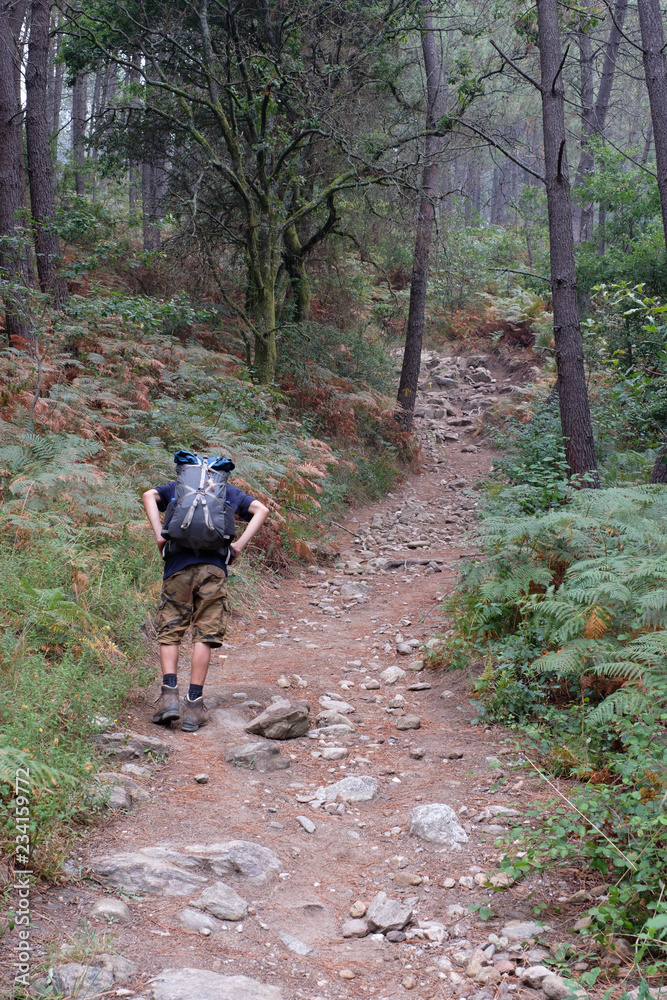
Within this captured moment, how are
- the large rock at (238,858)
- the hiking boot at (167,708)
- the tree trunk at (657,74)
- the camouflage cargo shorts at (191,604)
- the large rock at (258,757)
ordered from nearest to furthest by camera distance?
the large rock at (238,858) < the large rock at (258,757) < the hiking boot at (167,708) < the camouflage cargo shorts at (191,604) < the tree trunk at (657,74)

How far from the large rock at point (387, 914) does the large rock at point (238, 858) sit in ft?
1.68

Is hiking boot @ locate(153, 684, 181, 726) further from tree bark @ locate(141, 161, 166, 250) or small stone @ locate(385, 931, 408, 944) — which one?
tree bark @ locate(141, 161, 166, 250)

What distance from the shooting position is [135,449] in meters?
7.39

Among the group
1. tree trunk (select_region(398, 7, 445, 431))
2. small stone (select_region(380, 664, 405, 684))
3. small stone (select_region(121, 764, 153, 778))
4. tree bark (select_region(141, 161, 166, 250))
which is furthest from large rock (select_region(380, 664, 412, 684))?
tree bark (select_region(141, 161, 166, 250))

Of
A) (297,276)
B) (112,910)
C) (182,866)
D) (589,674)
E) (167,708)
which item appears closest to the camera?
(112,910)

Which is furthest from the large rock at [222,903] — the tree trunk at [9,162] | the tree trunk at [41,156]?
the tree trunk at [41,156]

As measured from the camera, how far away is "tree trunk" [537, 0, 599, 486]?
820cm

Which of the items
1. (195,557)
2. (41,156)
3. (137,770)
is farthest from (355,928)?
(41,156)

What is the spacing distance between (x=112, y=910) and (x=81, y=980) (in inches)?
16.0

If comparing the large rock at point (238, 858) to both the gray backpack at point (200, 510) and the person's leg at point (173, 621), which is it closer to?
the person's leg at point (173, 621)

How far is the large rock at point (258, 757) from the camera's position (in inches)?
167

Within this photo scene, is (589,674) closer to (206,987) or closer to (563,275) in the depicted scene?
(206,987)

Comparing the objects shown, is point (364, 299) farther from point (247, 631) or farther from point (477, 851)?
point (477, 851)

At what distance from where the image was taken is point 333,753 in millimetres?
4523
